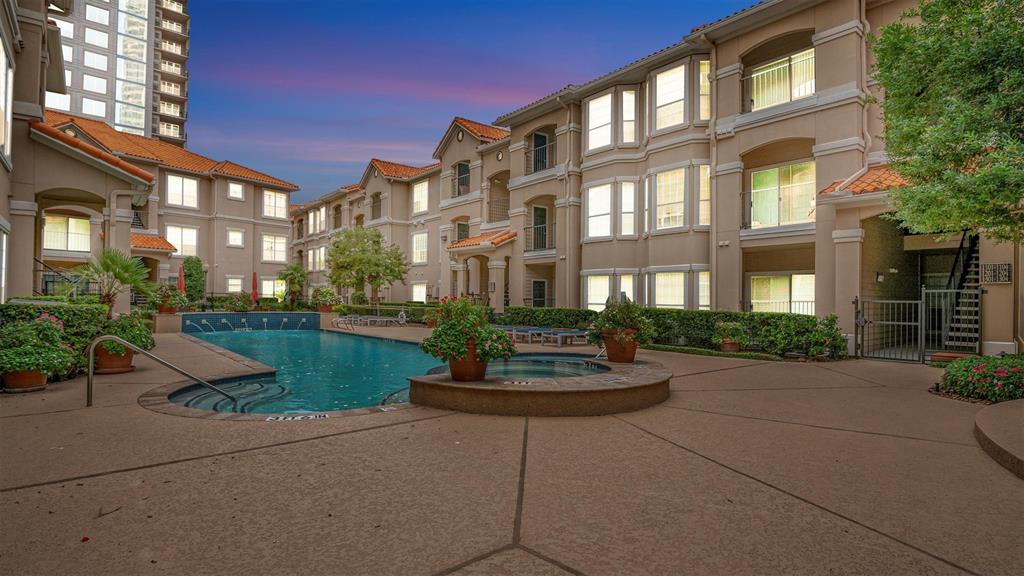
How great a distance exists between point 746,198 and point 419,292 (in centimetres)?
2218

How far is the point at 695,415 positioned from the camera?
6855 mm

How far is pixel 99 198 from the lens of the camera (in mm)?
14570

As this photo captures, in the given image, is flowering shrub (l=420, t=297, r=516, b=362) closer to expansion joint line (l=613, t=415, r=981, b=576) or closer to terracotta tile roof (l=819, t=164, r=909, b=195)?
expansion joint line (l=613, t=415, r=981, b=576)

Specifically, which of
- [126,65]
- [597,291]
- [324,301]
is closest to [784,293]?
[597,291]

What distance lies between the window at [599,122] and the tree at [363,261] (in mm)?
14601

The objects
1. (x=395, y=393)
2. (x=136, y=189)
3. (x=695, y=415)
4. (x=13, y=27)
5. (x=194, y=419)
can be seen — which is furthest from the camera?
(x=136, y=189)

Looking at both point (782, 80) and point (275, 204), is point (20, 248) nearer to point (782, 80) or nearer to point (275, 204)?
point (782, 80)

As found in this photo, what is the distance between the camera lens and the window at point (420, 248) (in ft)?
110

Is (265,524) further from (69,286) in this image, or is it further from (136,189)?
(136,189)

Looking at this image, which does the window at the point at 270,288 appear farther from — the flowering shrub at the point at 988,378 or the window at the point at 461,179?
the flowering shrub at the point at 988,378

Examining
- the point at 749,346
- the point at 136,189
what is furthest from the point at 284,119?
the point at 749,346

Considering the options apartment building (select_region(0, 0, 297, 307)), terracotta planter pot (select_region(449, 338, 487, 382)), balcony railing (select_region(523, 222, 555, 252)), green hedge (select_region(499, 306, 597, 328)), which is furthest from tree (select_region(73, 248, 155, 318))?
balcony railing (select_region(523, 222, 555, 252))

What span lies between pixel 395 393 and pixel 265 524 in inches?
243

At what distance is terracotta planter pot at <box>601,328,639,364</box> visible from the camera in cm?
1070
